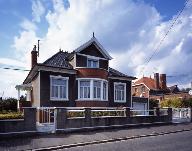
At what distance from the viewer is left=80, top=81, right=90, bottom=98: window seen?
28.0m

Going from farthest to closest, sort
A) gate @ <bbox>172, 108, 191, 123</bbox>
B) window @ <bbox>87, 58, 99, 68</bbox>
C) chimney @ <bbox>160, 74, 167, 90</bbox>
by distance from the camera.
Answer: chimney @ <bbox>160, 74, 167, 90</bbox>, window @ <bbox>87, 58, 99, 68</bbox>, gate @ <bbox>172, 108, 191, 123</bbox>

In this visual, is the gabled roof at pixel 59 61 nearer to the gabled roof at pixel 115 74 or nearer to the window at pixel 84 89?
the window at pixel 84 89

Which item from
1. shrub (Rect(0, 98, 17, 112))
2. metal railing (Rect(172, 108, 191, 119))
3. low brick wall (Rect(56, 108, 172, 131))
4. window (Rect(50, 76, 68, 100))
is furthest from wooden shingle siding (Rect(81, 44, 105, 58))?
shrub (Rect(0, 98, 17, 112))

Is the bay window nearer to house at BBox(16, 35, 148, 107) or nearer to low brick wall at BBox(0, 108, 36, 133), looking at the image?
house at BBox(16, 35, 148, 107)

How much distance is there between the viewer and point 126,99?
32.3 m

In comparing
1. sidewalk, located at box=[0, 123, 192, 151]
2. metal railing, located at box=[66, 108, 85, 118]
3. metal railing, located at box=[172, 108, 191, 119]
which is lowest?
sidewalk, located at box=[0, 123, 192, 151]

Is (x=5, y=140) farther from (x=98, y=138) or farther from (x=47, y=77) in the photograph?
(x=47, y=77)

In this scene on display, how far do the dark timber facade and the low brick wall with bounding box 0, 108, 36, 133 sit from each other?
881 cm

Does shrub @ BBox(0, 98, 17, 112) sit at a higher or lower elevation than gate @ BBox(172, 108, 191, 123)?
higher

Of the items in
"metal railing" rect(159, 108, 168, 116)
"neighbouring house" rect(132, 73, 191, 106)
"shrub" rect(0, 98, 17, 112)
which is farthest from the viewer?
"neighbouring house" rect(132, 73, 191, 106)

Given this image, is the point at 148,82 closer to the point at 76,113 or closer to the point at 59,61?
the point at 59,61

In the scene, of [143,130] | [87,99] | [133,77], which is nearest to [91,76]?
[87,99]

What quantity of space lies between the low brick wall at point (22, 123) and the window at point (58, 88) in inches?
372

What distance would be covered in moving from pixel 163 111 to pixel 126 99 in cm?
695
